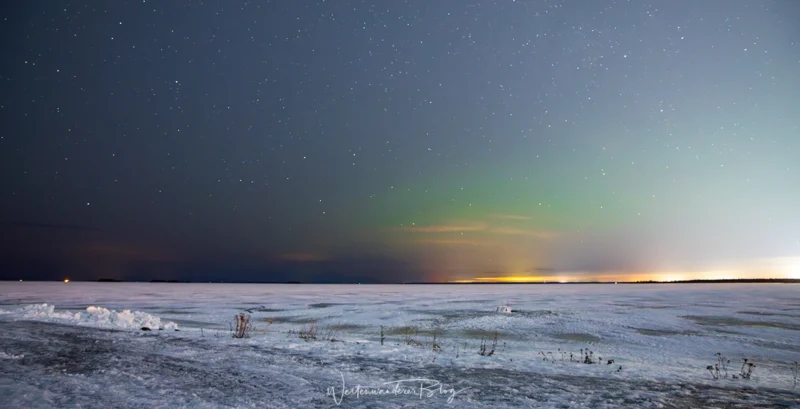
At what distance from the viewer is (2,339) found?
1079 centimetres

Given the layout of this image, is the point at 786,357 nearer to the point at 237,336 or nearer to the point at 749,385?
the point at 749,385

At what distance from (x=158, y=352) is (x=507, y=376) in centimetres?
691

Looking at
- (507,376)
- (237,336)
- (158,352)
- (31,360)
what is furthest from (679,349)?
(31,360)
